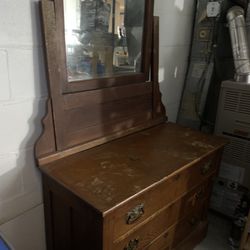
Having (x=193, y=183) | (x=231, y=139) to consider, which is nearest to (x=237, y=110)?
(x=231, y=139)

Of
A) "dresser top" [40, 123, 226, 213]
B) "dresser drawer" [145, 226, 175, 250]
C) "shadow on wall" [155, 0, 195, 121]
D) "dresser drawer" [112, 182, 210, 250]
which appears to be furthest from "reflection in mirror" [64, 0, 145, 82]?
"dresser drawer" [145, 226, 175, 250]

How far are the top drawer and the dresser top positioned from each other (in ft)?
0.14

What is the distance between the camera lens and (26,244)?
123 centimetres

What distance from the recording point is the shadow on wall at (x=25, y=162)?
40.4 inches

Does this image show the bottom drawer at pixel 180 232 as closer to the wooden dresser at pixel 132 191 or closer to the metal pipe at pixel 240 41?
the wooden dresser at pixel 132 191

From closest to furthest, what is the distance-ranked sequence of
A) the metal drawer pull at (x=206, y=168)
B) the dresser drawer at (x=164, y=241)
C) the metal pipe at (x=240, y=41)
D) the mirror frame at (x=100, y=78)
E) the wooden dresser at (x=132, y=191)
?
1. the wooden dresser at (x=132, y=191)
2. the mirror frame at (x=100, y=78)
3. the dresser drawer at (x=164, y=241)
4. the metal drawer pull at (x=206, y=168)
5. the metal pipe at (x=240, y=41)

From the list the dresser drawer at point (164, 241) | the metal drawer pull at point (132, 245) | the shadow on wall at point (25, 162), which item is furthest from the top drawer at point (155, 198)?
the shadow on wall at point (25, 162)

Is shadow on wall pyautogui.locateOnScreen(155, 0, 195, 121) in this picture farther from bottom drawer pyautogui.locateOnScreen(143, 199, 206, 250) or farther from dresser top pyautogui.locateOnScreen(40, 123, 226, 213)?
→ bottom drawer pyautogui.locateOnScreen(143, 199, 206, 250)

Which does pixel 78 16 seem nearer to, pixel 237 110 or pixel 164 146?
pixel 164 146

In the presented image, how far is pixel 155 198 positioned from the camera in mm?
1069

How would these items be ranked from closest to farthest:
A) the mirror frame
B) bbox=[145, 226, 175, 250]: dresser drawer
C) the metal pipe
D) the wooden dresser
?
1. the wooden dresser
2. the mirror frame
3. bbox=[145, 226, 175, 250]: dresser drawer
4. the metal pipe

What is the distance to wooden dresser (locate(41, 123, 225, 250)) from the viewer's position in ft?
3.02

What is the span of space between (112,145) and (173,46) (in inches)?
34.6

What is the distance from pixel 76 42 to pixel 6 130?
48 cm
